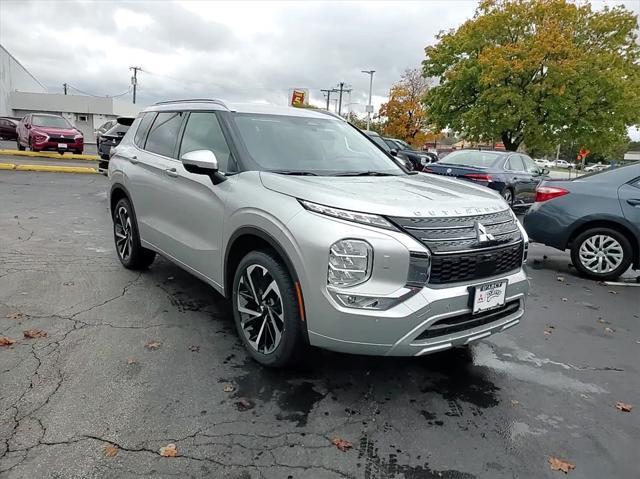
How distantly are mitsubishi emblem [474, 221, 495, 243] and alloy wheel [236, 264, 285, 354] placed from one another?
130 centimetres

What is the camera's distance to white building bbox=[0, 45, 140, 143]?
48719mm

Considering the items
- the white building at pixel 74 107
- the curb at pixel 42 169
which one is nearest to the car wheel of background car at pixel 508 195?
the curb at pixel 42 169

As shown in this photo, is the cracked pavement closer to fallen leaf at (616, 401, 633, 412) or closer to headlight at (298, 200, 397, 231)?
fallen leaf at (616, 401, 633, 412)

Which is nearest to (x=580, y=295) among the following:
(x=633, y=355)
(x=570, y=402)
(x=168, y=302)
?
(x=633, y=355)

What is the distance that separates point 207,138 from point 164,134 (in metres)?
0.95

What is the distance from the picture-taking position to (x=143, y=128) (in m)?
5.27

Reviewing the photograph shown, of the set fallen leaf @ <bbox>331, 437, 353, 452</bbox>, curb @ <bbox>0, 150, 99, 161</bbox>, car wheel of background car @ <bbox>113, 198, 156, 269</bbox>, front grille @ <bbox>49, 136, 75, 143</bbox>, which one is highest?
front grille @ <bbox>49, 136, 75, 143</bbox>

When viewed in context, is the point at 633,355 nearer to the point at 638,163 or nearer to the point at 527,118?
the point at 638,163

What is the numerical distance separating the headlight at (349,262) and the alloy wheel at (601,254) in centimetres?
484


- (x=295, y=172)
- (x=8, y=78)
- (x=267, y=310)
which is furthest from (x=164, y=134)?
(x=8, y=78)

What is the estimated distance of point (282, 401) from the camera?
2994 mm

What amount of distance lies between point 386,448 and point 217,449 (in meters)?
0.89

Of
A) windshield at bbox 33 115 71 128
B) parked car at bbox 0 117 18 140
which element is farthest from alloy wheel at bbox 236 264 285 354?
parked car at bbox 0 117 18 140

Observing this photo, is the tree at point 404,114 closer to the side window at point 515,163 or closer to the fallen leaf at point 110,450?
the side window at point 515,163
